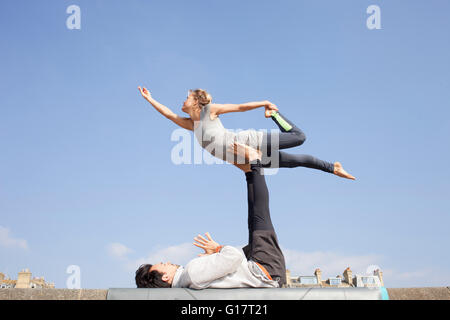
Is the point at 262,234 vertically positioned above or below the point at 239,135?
below

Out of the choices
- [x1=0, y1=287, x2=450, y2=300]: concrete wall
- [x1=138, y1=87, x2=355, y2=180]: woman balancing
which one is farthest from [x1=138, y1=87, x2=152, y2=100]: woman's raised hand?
[x1=0, y1=287, x2=450, y2=300]: concrete wall

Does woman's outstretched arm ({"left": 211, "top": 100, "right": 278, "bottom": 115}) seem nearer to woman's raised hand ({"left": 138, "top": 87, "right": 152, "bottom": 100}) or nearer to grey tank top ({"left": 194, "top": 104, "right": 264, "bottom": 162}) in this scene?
grey tank top ({"left": 194, "top": 104, "right": 264, "bottom": 162})

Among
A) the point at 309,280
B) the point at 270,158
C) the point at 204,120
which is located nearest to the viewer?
the point at 270,158

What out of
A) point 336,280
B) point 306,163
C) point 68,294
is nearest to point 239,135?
point 306,163

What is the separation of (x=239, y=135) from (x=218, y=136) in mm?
275

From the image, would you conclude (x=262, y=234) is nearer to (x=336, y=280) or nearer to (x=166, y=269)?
(x=166, y=269)

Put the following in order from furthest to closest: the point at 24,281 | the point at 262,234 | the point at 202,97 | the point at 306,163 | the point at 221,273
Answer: the point at 24,281
the point at 202,97
the point at 306,163
the point at 262,234
the point at 221,273

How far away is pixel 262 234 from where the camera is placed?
414 cm

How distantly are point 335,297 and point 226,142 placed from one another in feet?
7.62

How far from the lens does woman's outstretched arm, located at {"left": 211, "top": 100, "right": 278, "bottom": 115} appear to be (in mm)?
5359

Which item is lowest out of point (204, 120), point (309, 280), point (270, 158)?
point (309, 280)
